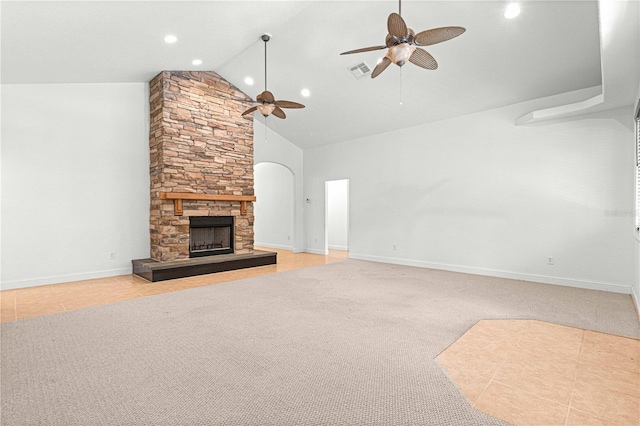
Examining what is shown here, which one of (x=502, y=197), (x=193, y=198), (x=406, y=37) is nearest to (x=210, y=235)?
(x=193, y=198)

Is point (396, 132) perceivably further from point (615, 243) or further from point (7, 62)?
point (7, 62)

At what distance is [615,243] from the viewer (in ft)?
15.5

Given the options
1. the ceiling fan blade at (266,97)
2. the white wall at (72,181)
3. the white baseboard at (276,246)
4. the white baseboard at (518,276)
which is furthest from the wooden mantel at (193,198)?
the white baseboard at (518,276)

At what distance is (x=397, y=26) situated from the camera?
301cm

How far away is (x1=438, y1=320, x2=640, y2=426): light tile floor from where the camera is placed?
1880 mm

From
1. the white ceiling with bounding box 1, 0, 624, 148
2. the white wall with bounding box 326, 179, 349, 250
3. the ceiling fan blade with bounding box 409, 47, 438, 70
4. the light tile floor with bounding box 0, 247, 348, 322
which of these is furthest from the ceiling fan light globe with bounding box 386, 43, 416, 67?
the white wall with bounding box 326, 179, 349, 250

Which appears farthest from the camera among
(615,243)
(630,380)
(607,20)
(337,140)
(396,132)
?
(337,140)

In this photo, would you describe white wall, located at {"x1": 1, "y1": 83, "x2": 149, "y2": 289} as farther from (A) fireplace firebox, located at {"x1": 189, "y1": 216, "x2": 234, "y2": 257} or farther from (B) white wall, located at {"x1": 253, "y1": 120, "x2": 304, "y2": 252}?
(B) white wall, located at {"x1": 253, "y1": 120, "x2": 304, "y2": 252}

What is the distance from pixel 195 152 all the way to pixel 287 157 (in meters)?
3.03

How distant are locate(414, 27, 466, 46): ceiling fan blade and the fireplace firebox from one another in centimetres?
510

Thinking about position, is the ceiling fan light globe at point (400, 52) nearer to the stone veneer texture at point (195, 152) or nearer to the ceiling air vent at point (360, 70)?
the ceiling air vent at point (360, 70)

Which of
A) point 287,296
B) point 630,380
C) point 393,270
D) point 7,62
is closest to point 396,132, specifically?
point 393,270

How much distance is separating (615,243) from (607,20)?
3531 millimetres

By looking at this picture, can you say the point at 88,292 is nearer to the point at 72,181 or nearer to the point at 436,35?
the point at 72,181
